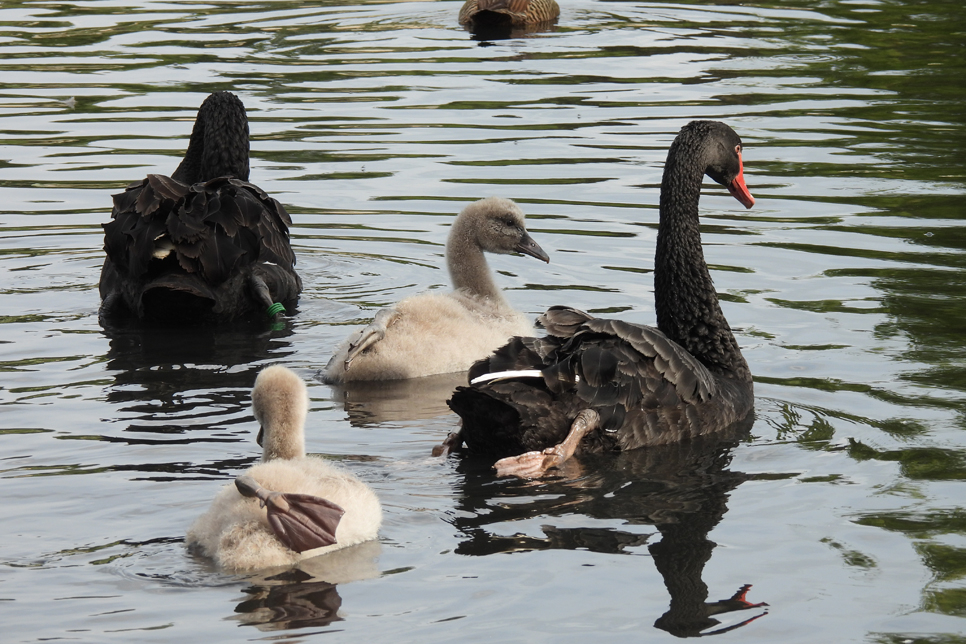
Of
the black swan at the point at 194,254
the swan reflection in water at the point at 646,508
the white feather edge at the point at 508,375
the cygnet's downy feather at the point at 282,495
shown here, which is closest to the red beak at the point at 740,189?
the swan reflection in water at the point at 646,508

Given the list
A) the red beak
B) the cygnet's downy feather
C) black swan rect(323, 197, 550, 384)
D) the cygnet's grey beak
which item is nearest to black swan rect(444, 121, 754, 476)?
the cygnet's downy feather

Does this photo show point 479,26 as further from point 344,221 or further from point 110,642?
point 110,642

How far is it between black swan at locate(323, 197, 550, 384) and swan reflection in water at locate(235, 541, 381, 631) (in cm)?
244

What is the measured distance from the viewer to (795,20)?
67.7ft

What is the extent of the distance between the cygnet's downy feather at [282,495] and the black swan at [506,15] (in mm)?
15214

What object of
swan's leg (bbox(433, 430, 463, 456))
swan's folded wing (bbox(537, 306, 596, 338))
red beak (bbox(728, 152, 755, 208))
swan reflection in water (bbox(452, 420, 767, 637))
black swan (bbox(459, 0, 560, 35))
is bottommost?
swan reflection in water (bbox(452, 420, 767, 637))

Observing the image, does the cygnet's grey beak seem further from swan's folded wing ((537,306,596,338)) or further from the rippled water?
swan's folded wing ((537,306,596,338))

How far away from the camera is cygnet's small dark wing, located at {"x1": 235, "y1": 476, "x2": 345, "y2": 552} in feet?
16.4

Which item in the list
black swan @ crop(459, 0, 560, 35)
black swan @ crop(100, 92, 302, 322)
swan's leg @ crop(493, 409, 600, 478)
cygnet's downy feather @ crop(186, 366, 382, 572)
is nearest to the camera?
cygnet's downy feather @ crop(186, 366, 382, 572)

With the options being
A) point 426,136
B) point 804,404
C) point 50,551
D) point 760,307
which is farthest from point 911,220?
point 50,551

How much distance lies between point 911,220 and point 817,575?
647 centimetres

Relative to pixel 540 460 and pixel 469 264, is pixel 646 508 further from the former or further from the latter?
pixel 469 264

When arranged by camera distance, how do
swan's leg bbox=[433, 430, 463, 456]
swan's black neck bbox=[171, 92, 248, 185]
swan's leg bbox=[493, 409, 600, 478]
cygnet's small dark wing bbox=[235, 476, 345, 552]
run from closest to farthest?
cygnet's small dark wing bbox=[235, 476, 345, 552]
swan's leg bbox=[493, 409, 600, 478]
swan's leg bbox=[433, 430, 463, 456]
swan's black neck bbox=[171, 92, 248, 185]

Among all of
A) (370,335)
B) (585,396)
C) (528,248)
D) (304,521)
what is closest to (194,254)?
(370,335)
